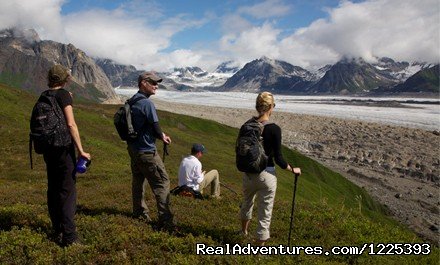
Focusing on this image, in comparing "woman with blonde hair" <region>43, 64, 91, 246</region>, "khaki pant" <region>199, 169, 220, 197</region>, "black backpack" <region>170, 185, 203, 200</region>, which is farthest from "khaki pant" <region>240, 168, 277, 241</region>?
"khaki pant" <region>199, 169, 220, 197</region>

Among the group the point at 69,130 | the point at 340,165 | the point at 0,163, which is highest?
the point at 69,130

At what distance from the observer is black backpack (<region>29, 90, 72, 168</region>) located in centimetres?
872

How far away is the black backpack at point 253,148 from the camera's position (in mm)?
9273

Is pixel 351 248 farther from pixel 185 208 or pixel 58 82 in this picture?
pixel 58 82

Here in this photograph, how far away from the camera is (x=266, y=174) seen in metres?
9.58

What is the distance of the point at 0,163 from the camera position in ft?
88.0

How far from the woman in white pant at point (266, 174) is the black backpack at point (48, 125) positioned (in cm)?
451

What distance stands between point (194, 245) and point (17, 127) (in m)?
32.2

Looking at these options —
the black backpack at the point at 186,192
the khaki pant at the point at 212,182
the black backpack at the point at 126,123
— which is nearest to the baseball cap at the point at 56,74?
the black backpack at the point at 126,123

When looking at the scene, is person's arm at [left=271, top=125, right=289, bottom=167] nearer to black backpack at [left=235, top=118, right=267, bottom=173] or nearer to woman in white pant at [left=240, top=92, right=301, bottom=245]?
woman in white pant at [left=240, top=92, right=301, bottom=245]

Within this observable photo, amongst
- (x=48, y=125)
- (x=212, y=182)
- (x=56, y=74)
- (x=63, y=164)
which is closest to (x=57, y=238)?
(x=63, y=164)

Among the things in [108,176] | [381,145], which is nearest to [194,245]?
[108,176]

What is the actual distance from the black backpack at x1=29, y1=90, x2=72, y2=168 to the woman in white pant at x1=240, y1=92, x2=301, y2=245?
14.8 feet

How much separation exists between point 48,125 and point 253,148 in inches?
186
